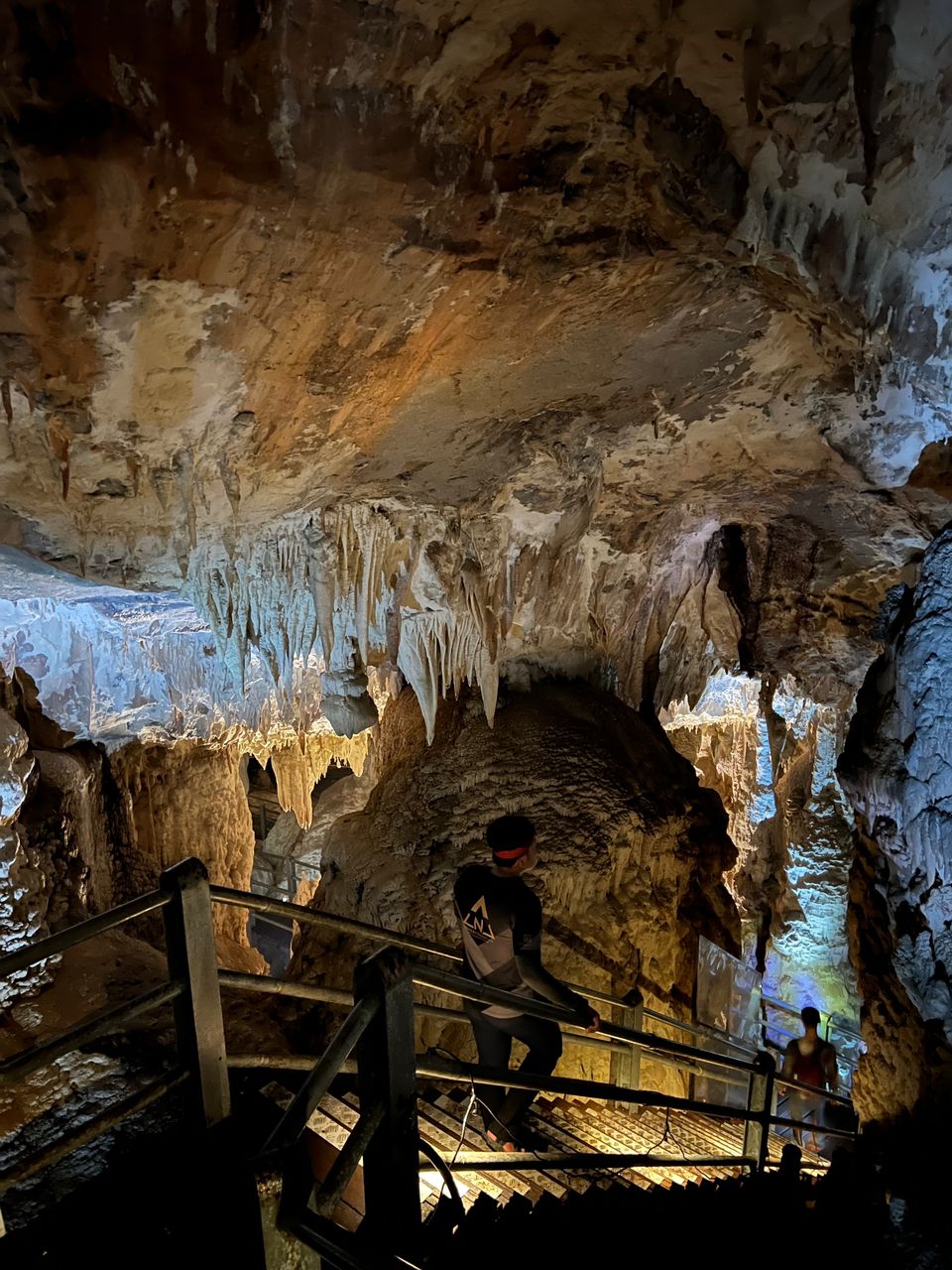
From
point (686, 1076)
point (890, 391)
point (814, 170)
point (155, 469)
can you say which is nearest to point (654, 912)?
point (686, 1076)

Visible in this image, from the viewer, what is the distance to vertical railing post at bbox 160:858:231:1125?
226 cm

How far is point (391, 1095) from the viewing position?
1.72 metres

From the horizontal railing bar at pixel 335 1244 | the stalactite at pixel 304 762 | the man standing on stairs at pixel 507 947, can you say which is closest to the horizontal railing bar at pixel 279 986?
the man standing on stairs at pixel 507 947

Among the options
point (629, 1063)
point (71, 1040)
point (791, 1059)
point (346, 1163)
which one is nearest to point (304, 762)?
point (791, 1059)

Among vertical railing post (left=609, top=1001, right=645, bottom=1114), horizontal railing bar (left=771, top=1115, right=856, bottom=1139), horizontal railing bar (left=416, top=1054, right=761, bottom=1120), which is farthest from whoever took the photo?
vertical railing post (left=609, top=1001, right=645, bottom=1114)

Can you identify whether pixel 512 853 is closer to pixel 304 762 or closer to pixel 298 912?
pixel 298 912

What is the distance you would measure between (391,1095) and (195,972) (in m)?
0.85

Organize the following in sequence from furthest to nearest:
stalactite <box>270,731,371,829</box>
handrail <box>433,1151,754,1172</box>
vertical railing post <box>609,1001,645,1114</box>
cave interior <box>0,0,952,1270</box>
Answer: stalactite <box>270,731,371,829</box>, vertical railing post <box>609,1001,645,1114</box>, handrail <box>433,1151,754,1172</box>, cave interior <box>0,0,952,1270</box>

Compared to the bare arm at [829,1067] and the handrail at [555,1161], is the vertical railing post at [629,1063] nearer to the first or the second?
the handrail at [555,1161]

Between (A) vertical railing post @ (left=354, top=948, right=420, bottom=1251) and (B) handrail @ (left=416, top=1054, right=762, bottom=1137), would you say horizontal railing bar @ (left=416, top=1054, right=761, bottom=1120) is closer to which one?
(B) handrail @ (left=416, top=1054, right=762, bottom=1137)

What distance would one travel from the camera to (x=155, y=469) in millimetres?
3570

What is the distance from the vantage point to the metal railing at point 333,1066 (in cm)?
142

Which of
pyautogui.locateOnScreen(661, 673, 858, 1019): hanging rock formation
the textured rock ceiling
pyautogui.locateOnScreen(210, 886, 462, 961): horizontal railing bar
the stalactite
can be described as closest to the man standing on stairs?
pyautogui.locateOnScreen(210, 886, 462, 961): horizontal railing bar

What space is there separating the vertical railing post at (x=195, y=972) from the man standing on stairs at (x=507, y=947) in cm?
92
